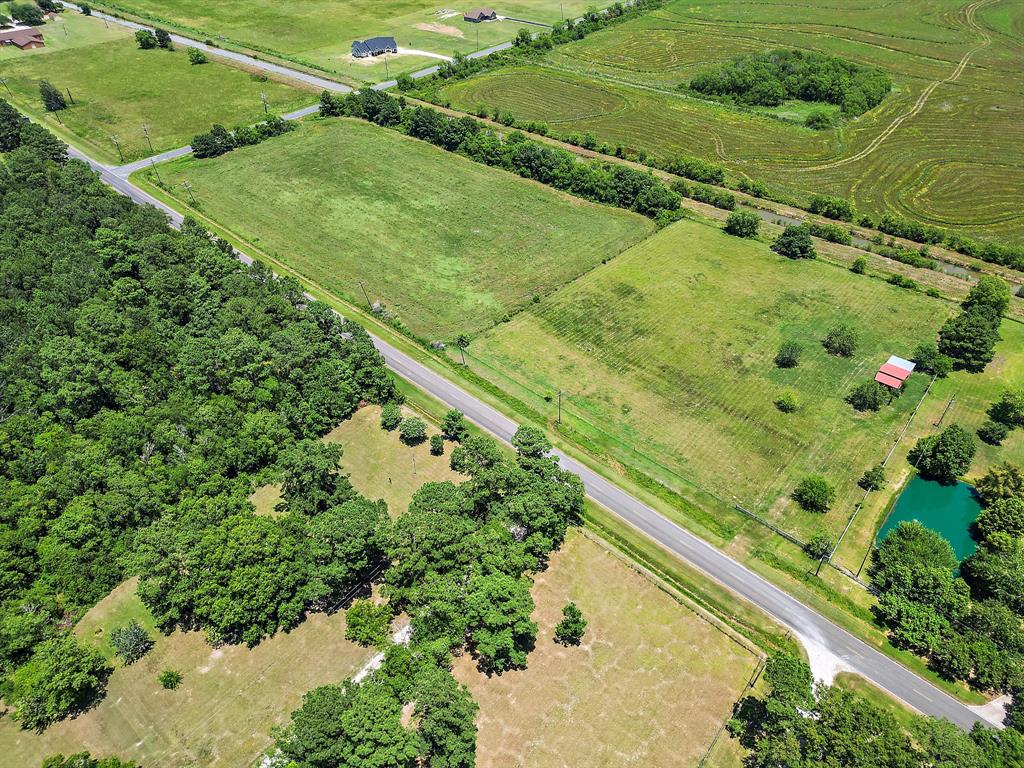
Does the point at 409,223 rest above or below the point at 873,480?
above

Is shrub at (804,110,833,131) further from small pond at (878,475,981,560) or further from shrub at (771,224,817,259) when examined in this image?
A: small pond at (878,475,981,560)

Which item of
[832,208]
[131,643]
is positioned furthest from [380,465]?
[832,208]

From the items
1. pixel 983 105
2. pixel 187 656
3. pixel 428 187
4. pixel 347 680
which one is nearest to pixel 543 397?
pixel 347 680

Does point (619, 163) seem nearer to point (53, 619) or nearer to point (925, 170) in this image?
point (925, 170)

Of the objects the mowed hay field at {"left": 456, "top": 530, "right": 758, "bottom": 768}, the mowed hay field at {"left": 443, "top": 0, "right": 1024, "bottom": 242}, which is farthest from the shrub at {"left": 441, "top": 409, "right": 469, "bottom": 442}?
the mowed hay field at {"left": 443, "top": 0, "right": 1024, "bottom": 242}

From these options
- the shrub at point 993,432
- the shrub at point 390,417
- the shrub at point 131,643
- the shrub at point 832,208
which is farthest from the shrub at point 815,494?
the shrub at point 131,643

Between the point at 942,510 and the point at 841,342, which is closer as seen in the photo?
the point at 942,510

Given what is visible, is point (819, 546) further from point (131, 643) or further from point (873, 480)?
point (131, 643)
